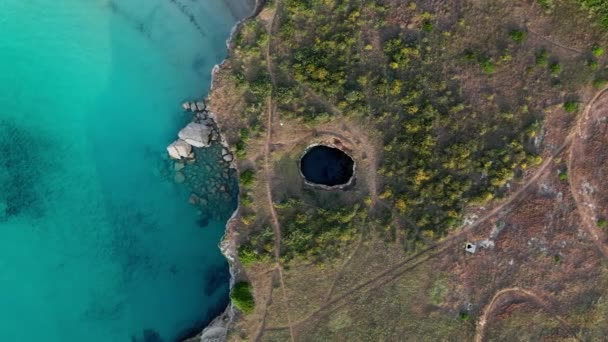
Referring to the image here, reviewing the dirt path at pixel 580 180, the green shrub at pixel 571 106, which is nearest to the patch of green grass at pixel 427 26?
the green shrub at pixel 571 106

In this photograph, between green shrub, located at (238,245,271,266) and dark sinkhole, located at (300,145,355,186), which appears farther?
dark sinkhole, located at (300,145,355,186)

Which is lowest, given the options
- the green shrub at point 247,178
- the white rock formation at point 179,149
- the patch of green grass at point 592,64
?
the green shrub at point 247,178

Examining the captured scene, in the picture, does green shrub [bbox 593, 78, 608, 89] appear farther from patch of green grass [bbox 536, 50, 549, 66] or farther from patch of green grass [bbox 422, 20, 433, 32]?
patch of green grass [bbox 422, 20, 433, 32]

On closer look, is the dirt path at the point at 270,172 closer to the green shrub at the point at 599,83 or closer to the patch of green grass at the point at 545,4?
the patch of green grass at the point at 545,4

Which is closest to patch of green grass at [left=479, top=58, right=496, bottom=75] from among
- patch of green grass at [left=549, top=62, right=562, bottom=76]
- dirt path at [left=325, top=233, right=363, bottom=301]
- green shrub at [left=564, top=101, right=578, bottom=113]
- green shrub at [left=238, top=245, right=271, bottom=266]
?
patch of green grass at [left=549, top=62, right=562, bottom=76]

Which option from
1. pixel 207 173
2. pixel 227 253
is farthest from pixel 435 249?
pixel 207 173

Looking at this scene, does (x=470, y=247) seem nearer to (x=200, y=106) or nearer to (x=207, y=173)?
(x=207, y=173)

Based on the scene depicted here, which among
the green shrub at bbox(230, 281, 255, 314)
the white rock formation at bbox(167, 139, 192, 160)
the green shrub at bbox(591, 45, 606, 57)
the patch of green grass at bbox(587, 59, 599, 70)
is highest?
the white rock formation at bbox(167, 139, 192, 160)
